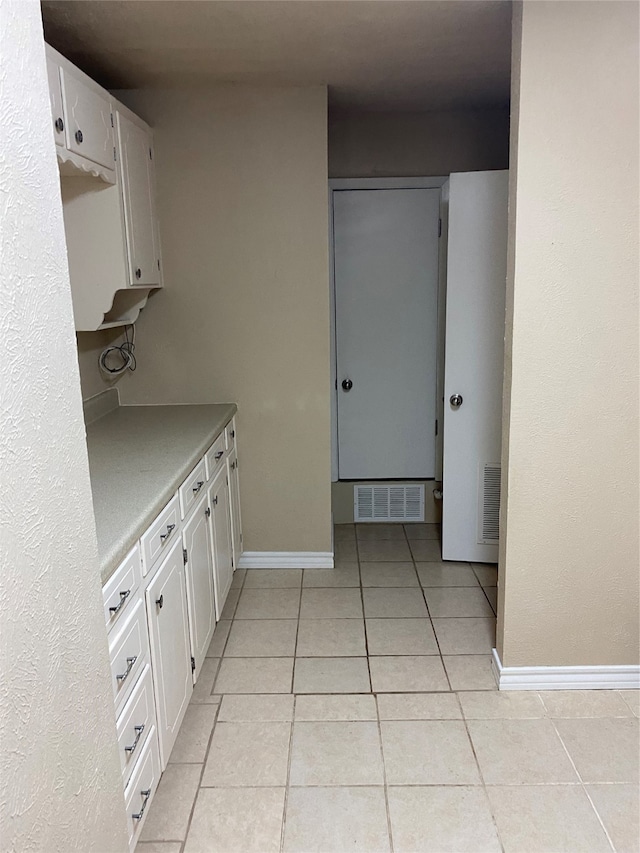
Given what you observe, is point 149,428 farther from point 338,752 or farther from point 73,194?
point 338,752

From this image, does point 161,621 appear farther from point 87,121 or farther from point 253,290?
point 253,290

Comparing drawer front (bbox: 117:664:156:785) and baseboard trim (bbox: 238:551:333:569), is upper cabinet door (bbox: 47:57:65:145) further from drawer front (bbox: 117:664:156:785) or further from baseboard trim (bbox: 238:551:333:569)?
baseboard trim (bbox: 238:551:333:569)

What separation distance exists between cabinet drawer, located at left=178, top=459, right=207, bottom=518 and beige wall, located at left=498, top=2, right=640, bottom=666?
114 centimetres

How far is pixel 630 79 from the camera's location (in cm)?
211

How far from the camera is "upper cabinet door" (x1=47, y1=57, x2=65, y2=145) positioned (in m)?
2.01

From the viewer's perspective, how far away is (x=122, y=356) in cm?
340

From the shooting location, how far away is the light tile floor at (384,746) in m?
1.88

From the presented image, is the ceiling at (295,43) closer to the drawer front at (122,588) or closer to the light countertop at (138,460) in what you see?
the light countertop at (138,460)

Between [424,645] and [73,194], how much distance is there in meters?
2.29

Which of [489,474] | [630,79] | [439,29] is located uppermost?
[439,29]

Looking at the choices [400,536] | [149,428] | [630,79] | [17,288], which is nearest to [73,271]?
[149,428]

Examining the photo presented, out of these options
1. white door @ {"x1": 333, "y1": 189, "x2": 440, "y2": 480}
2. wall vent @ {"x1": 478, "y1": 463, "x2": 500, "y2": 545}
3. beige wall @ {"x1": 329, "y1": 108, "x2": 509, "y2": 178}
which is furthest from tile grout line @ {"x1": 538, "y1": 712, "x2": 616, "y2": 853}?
beige wall @ {"x1": 329, "y1": 108, "x2": 509, "y2": 178}

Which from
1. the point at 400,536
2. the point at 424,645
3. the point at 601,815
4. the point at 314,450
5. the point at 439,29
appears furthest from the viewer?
the point at 400,536

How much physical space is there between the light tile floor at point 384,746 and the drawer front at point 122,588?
743 mm
